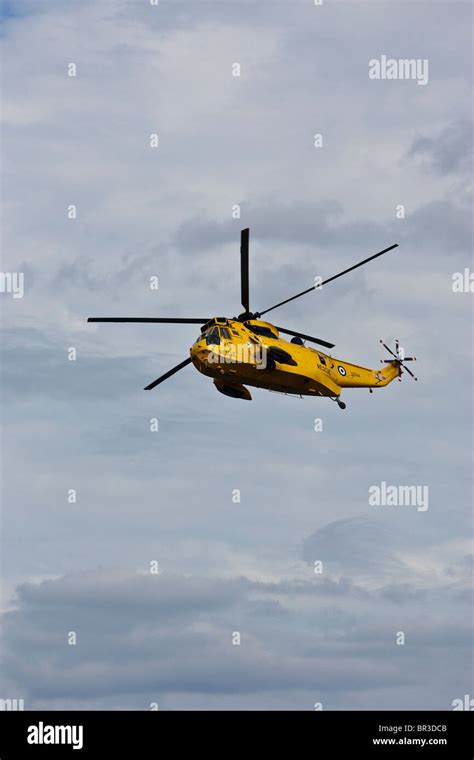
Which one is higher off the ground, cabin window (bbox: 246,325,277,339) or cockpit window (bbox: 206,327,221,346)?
cabin window (bbox: 246,325,277,339)

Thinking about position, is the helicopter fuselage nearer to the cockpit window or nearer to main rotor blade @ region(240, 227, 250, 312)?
the cockpit window

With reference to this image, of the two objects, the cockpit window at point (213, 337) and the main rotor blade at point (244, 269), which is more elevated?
the main rotor blade at point (244, 269)

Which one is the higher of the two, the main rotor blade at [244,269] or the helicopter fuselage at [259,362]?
the main rotor blade at [244,269]

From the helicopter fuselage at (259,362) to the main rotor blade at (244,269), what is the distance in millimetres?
2336

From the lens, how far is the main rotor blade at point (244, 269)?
4267 inches

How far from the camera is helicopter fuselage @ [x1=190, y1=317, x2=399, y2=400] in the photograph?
105m

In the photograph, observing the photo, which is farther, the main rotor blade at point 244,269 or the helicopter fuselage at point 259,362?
the main rotor blade at point 244,269

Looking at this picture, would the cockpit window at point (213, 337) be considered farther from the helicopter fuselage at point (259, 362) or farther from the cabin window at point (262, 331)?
the cabin window at point (262, 331)

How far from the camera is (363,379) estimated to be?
117m

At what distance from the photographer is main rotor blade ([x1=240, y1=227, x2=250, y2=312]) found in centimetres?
10838

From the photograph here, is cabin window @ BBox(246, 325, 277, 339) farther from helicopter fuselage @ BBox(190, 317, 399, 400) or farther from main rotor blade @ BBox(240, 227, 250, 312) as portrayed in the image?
main rotor blade @ BBox(240, 227, 250, 312)

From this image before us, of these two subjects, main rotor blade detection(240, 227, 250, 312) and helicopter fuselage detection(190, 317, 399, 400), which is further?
main rotor blade detection(240, 227, 250, 312)
